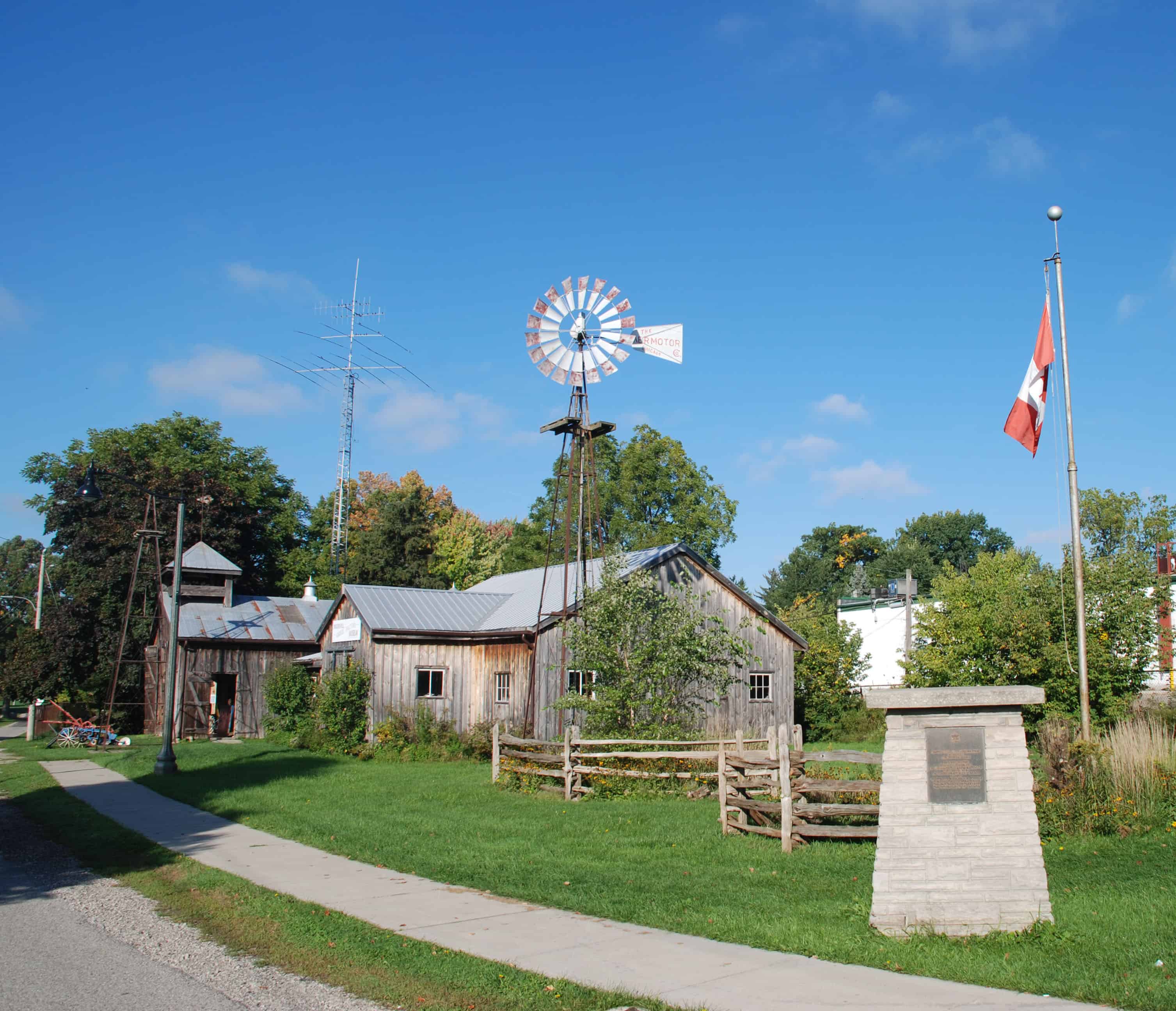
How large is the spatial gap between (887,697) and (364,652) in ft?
74.7

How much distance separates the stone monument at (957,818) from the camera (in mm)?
7797

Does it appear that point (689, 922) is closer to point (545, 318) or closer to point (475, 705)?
point (545, 318)

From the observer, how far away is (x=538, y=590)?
30.9m

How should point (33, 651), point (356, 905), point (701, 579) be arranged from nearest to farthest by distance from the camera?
point (356, 905) < point (701, 579) < point (33, 651)

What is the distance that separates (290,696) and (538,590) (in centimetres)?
1011

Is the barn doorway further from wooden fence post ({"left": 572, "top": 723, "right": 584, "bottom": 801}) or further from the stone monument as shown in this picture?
the stone monument

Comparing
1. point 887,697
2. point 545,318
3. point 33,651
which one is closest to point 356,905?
point 887,697

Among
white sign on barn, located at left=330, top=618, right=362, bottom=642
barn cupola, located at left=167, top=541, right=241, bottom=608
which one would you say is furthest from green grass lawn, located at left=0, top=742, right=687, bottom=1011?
barn cupola, located at left=167, top=541, right=241, bottom=608

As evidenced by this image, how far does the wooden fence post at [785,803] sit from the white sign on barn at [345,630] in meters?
19.2

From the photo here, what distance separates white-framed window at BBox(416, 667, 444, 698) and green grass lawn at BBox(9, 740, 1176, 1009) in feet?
27.4

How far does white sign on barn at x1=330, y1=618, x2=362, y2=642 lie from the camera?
29266 millimetres

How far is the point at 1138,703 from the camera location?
23.0 meters

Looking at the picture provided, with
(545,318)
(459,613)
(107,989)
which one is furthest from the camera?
(459,613)

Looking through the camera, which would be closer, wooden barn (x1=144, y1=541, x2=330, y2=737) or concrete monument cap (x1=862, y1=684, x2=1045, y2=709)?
concrete monument cap (x1=862, y1=684, x2=1045, y2=709)
